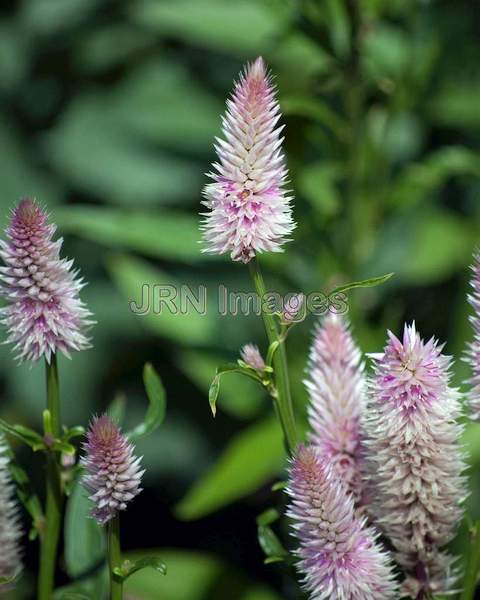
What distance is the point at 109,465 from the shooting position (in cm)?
67

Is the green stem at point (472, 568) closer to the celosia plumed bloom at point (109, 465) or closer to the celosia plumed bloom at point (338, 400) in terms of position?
the celosia plumed bloom at point (338, 400)

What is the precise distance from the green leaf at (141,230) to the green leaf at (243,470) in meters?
0.32

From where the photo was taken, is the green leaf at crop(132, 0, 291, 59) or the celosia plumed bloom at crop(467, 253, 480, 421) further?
the green leaf at crop(132, 0, 291, 59)

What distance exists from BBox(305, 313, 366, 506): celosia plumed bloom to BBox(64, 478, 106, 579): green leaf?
0.25 m

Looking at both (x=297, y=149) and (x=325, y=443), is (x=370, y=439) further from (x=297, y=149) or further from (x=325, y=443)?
(x=297, y=149)

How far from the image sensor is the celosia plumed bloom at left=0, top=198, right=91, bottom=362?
688 millimetres

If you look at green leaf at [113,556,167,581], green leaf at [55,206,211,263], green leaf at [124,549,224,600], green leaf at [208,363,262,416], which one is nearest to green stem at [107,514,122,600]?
green leaf at [113,556,167,581]

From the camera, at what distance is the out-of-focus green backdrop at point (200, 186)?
Result: 1.59 metres

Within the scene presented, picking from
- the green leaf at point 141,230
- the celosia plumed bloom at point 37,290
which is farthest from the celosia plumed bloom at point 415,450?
the green leaf at point 141,230

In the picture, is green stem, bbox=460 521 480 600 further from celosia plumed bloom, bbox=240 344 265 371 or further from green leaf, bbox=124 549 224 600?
green leaf, bbox=124 549 224 600

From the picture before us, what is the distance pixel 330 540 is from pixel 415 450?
0.08m

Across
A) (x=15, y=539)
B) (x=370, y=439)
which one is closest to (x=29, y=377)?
(x=15, y=539)

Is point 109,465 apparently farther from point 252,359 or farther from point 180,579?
point 180,579

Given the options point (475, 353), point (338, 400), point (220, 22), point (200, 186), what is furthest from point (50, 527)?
point (200, 186)
